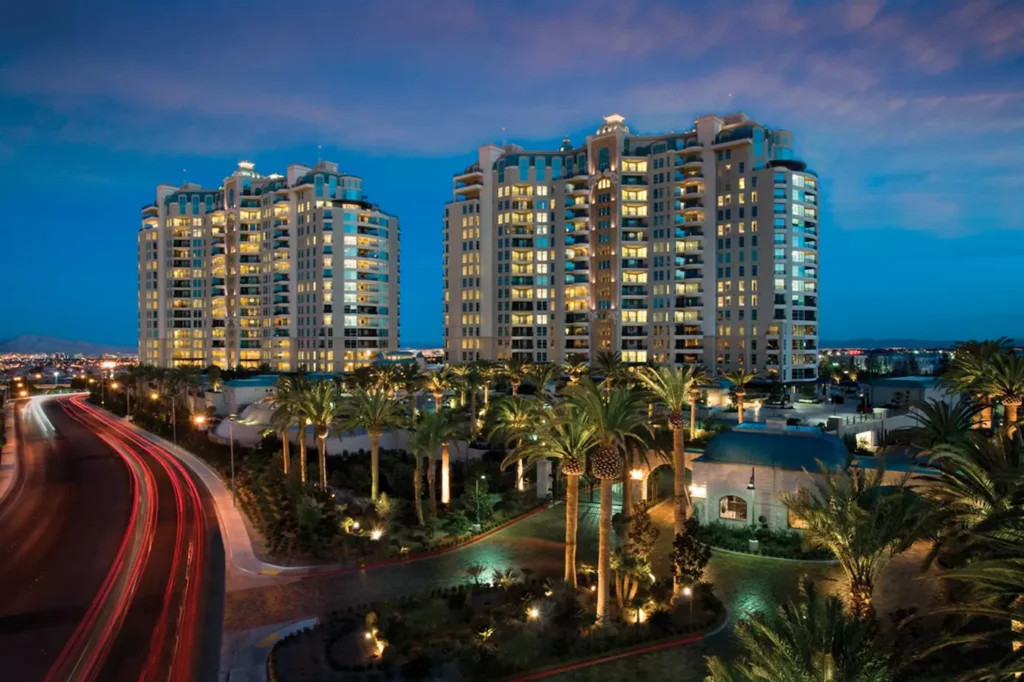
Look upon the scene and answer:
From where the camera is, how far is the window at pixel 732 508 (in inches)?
1483

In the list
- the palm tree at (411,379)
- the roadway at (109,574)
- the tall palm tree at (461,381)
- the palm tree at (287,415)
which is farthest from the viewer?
the palm tree at (411,379)

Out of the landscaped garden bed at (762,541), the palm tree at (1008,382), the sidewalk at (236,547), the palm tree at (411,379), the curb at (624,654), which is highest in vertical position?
A: the palm tree at (1008,382)

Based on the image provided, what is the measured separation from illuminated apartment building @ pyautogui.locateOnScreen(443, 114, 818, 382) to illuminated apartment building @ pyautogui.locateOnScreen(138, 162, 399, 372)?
2086 cm

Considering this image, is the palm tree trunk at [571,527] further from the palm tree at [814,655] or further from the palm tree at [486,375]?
the palm tree at [486,375]

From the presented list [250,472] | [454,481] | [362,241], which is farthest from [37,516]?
[362,241]

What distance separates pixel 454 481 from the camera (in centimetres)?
5031

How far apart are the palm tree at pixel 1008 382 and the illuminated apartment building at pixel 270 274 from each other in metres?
117

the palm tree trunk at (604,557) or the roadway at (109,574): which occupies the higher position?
the palm tree trunk at (604,557)

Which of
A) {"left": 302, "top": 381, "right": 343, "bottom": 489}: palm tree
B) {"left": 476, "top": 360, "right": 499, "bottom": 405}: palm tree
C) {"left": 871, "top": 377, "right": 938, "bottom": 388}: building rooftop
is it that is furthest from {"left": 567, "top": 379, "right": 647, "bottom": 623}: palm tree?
{"left": 871, "top": 377, "right": 938, "bottom": 388}: building rooftop

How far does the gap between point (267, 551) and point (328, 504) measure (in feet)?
17.6

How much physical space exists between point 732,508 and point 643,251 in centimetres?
8635

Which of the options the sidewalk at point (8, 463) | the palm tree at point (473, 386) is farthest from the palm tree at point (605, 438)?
the sidewalk at point (8, 463)

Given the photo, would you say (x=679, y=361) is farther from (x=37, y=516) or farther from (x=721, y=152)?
(x=37, y=516)

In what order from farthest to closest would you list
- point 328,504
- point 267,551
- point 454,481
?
point 454,481, point 328,504, point 267,551
